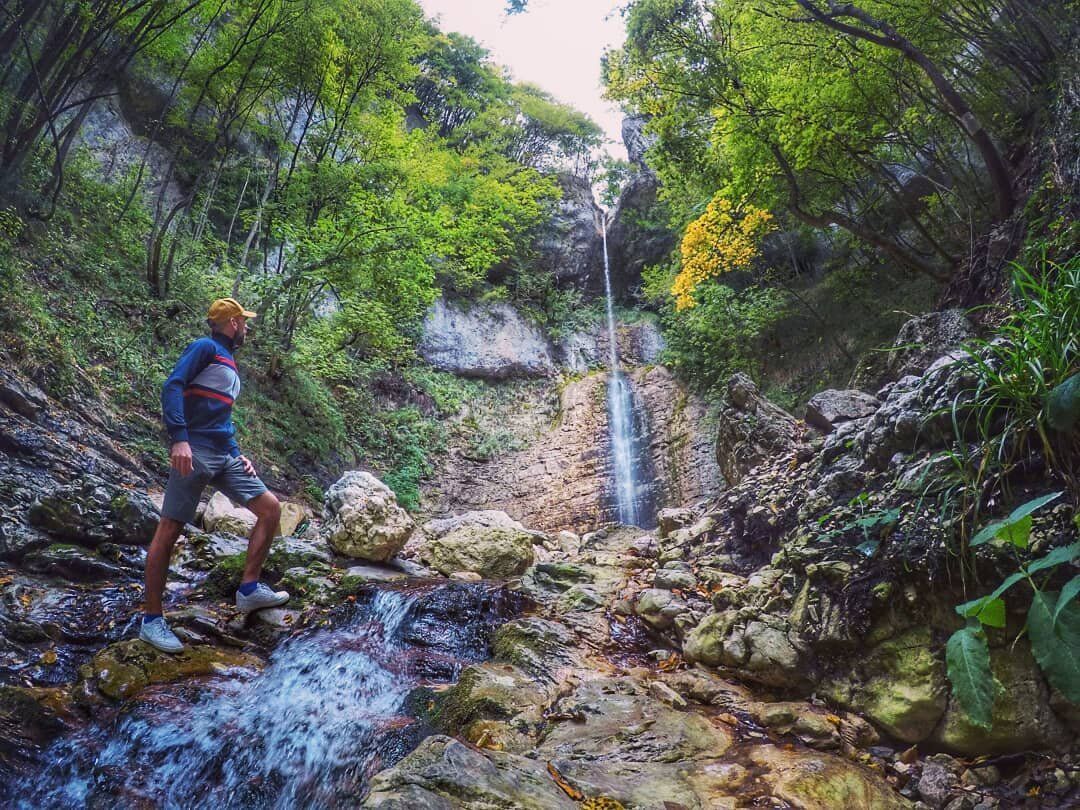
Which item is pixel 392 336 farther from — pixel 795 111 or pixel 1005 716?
pixel 1005 716

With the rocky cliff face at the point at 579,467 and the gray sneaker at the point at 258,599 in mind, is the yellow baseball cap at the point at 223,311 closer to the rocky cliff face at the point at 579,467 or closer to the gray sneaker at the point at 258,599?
the gray sneaker at the point at 258,599

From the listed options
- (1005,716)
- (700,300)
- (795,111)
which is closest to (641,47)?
(795,111)

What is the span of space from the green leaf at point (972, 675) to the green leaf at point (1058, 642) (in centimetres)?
14

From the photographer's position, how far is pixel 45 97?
17.4ft

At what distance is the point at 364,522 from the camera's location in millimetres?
4691

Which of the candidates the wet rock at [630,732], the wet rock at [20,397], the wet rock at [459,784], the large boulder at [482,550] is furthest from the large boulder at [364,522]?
the wet rock at [459,784]

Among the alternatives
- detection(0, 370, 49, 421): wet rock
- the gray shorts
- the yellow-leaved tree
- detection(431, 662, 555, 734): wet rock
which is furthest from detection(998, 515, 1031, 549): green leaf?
the yellow-leaved tree

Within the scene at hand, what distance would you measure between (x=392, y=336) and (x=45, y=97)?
186 inches

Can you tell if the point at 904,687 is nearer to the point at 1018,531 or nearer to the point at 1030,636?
the point at 1030,636

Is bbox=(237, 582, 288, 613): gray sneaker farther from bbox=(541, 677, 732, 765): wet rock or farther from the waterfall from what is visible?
bbox=(541, 677, 732, 765): wet rock

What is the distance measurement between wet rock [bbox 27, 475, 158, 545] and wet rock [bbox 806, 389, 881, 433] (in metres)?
5.83

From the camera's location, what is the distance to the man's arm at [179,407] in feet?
8.68

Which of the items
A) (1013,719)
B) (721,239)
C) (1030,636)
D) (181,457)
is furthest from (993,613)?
(721,239)

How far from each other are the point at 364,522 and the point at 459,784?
3487 millimetres
